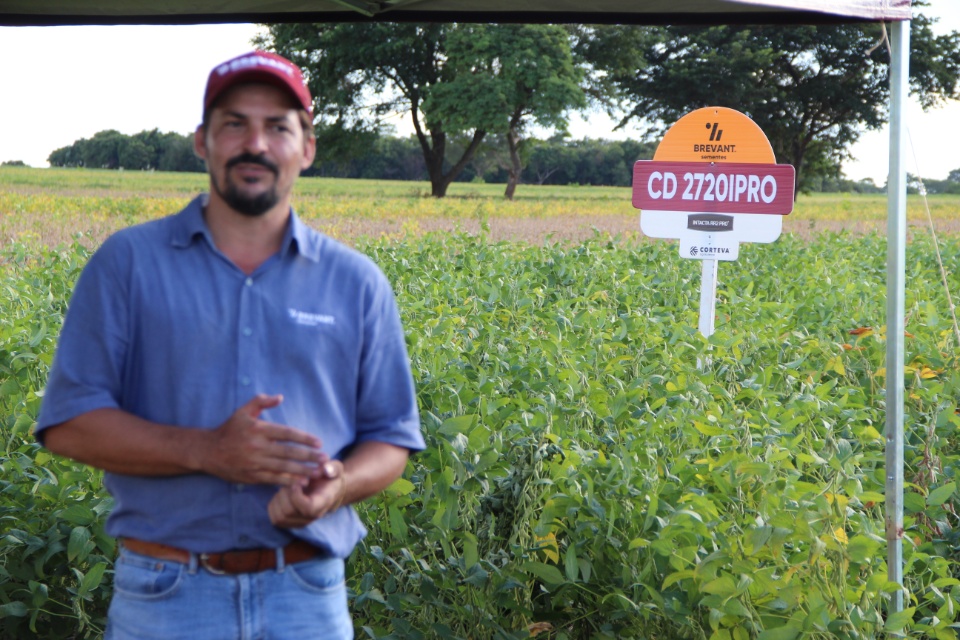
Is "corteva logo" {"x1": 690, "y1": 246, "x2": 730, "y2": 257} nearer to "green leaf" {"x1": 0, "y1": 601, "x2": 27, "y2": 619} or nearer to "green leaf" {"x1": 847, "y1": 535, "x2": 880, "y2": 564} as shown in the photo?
"green leaf" {"x1": 847, "y1": 535, "x2": 880, "y2": 564}

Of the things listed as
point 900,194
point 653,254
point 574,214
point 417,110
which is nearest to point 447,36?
point 417,110

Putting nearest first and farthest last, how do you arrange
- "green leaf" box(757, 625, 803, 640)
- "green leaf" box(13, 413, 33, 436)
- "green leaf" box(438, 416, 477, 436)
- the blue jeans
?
the blue jeans < "green leaf" box(757, 625, 803, 640) < "green leaf" box(438, 416, 477, 436) < "green leaf" box(13, 413, 33, 436)

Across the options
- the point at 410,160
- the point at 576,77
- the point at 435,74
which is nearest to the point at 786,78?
the point at 576,77

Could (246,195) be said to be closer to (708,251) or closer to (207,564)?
(207,564)

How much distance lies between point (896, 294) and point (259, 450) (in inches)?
79.0

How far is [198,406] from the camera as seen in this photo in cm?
161

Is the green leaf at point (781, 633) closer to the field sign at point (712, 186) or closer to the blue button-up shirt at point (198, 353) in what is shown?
the blue button-up shirt at point (198, 353)

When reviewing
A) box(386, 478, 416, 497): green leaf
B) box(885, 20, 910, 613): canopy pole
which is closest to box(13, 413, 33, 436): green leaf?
box(386, 478, 416, 497): green leaf

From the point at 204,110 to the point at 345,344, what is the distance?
427 millimetres

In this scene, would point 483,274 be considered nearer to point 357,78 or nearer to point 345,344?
point 345,344

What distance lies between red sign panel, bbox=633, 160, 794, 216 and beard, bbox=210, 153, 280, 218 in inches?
143

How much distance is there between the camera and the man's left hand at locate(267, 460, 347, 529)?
1535 millimetres

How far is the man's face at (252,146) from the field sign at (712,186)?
3.58 m

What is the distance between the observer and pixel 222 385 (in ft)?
5.31
